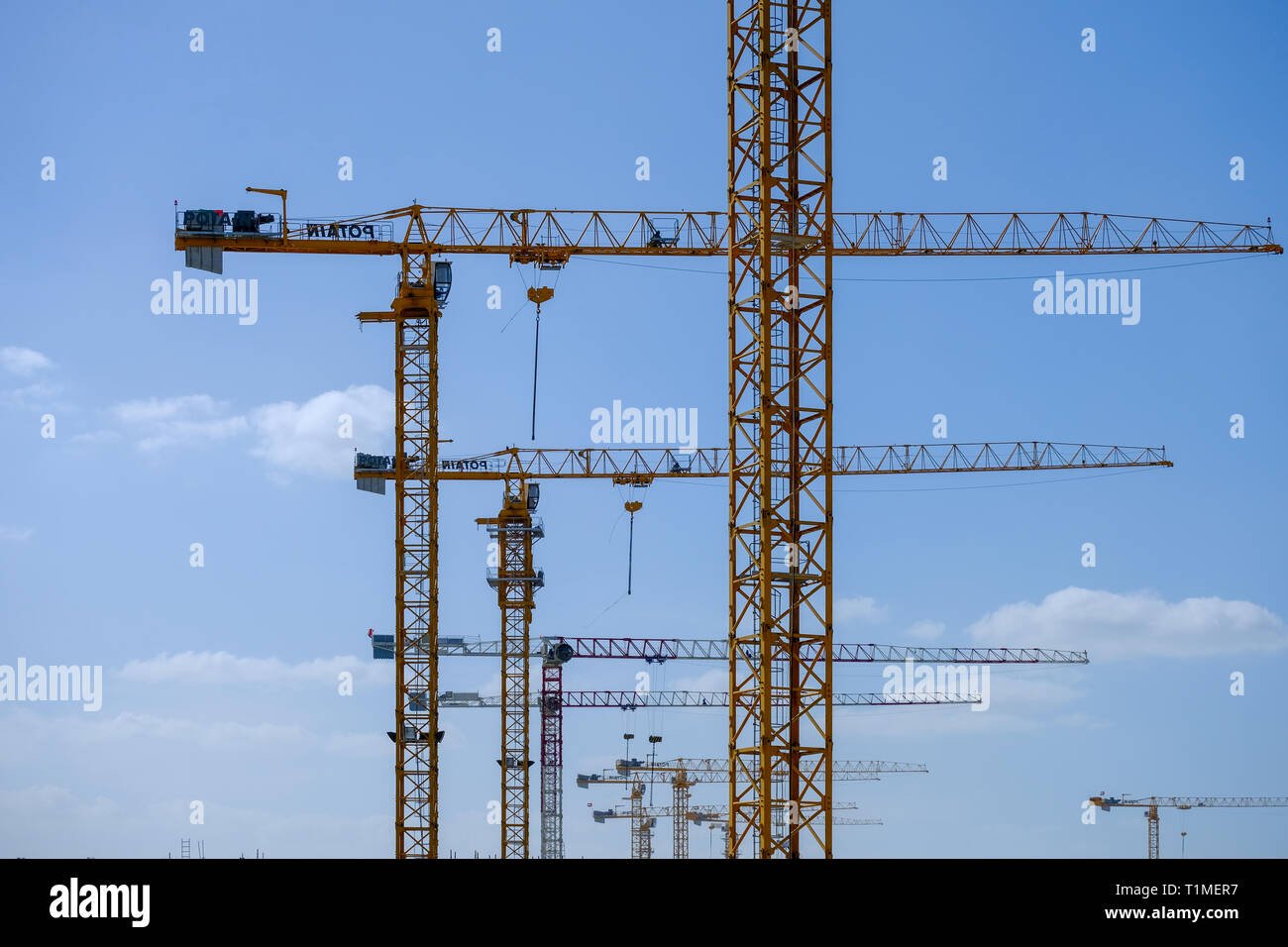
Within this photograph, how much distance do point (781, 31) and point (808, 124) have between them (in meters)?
2.49

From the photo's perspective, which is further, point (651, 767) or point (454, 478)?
point (651, 767)

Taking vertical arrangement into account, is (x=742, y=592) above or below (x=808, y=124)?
below

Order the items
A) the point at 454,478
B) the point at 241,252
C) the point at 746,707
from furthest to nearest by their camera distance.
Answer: the point at 454,478
the point at 241,252
the point at 746,707

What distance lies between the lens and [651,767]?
154 meters
